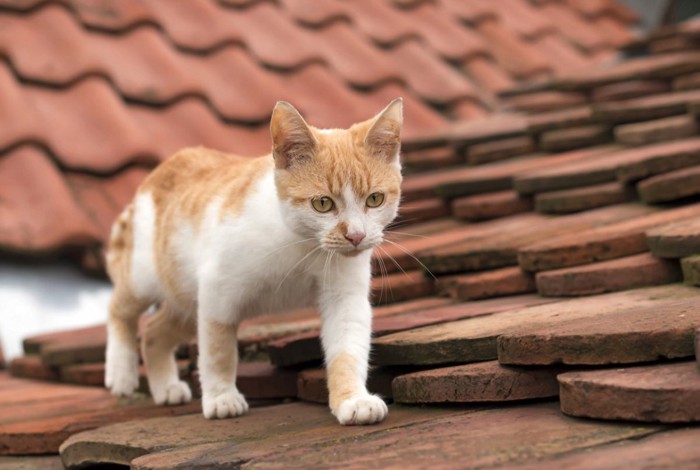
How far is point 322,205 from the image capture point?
2375 millimetres

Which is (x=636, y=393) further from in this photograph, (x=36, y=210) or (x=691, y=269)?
(x=36, y=210)

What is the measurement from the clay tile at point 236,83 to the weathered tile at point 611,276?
5.92 ft

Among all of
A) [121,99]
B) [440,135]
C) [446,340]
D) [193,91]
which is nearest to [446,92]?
[440,135]

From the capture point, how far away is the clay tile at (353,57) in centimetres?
449

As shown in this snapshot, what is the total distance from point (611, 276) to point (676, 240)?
21cm

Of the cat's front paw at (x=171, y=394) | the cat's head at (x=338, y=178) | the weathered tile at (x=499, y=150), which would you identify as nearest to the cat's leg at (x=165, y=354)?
the cat's front paw at (x=171, y=394)

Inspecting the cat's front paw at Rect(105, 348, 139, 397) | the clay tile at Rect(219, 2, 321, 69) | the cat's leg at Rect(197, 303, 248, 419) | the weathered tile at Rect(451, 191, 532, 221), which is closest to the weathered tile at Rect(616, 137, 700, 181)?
the weathered tile at Rect(451, 191, 532, 221)

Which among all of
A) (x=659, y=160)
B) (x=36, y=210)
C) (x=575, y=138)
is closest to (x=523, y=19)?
(x=575, y=138)

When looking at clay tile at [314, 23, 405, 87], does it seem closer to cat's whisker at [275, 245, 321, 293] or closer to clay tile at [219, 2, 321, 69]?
clay tile at [219, 2, 321, 69]

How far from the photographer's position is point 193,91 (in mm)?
3982

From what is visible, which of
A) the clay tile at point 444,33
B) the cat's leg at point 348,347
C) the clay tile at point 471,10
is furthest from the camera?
the clay tile at point 471,10

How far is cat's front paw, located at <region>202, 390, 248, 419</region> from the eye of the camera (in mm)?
2475

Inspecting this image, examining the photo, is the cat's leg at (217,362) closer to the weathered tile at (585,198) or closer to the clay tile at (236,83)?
the weathered tile at (585,198)

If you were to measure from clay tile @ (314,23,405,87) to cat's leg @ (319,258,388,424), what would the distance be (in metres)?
2.09
